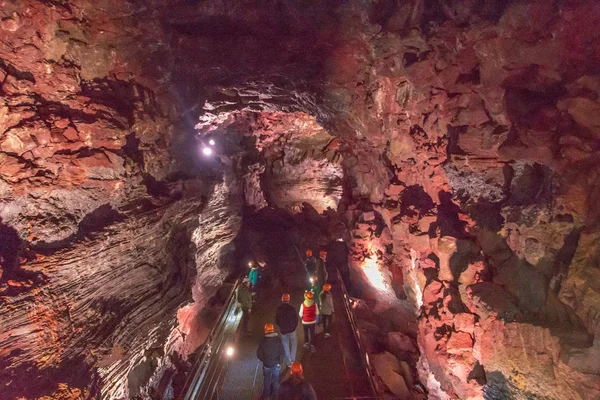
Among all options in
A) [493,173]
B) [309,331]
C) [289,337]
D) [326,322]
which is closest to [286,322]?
[289,337]

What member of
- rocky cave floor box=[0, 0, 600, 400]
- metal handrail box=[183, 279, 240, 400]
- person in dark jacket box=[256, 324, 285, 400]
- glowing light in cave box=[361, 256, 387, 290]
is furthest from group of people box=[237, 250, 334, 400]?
glowing light in cave box=[361, 256, 387, 290]

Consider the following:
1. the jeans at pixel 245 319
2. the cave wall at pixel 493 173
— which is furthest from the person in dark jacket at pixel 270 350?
the cave wall at pixel 493 173

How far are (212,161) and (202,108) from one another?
1808 mm

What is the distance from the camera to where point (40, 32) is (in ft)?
16.7

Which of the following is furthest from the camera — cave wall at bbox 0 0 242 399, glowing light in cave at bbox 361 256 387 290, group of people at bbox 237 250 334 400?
glowing light in cave at bbox 361 256 387 290

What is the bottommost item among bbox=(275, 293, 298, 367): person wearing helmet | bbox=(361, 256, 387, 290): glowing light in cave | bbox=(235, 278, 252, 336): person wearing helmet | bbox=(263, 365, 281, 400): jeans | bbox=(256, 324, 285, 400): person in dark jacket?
bbox=(263, 365, 281, 400): jeans

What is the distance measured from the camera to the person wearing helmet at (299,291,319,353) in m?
7.12

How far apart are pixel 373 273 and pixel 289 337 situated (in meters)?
5.85

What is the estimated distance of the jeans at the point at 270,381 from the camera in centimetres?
602

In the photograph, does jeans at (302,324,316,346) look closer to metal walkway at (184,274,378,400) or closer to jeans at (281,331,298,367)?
metal walkway at (184,274,378,400)

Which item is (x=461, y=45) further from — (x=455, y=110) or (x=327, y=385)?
Result: (x=327, y=385)

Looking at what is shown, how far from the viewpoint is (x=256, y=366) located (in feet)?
24.5

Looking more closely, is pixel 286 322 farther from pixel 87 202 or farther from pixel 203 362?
pixel 87 202

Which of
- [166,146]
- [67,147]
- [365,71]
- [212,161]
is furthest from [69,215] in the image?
[365,71]
